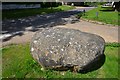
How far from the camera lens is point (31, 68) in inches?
328

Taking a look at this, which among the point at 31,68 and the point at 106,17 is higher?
the point at 106,17

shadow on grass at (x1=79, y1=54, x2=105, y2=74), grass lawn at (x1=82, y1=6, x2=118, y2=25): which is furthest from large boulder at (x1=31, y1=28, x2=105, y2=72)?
grass lawn at (x1=82, y1=6, x2=118, y2=25)

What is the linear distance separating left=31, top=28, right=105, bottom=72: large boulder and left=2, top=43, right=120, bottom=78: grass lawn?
30cm

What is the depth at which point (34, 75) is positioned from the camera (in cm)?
800

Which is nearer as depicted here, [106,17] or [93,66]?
[93,66]

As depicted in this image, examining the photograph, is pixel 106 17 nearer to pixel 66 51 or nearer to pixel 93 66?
pixel 93 66

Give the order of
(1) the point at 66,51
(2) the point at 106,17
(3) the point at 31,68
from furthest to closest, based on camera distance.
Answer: (2) the point at 106,17
(3) the point at 31,68
(1) the point at 66,51

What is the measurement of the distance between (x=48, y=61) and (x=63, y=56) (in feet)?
2.07

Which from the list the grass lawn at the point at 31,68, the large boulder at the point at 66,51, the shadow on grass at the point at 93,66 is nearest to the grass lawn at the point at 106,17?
the grass lawn at the point at 31,68

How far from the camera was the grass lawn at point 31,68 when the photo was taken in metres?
7.97

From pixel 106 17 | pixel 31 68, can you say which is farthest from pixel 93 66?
pixel 106 17

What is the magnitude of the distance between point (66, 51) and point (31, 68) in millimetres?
1740

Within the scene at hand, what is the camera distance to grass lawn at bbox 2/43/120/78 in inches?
314

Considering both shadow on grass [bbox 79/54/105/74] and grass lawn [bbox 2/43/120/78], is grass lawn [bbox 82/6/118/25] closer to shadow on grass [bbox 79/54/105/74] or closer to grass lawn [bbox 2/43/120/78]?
grass lawn [bbox 2/43/120/78]
